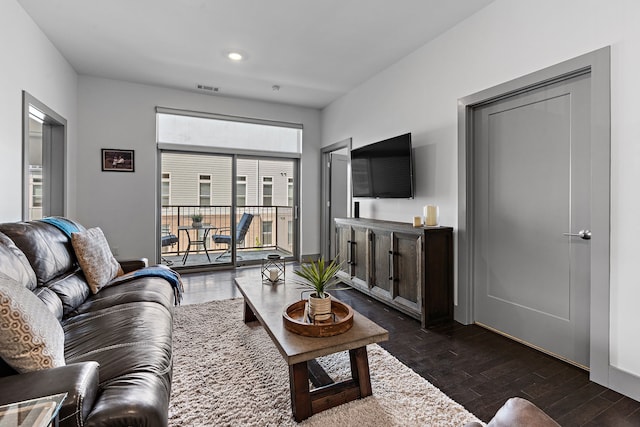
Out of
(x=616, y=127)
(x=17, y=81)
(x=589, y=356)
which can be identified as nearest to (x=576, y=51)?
(x=616, y=127)


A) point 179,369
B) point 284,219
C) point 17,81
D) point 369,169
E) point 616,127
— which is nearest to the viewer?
point 616,127

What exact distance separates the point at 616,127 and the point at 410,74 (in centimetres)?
211

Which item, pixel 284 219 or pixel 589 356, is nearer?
pixel 589 356

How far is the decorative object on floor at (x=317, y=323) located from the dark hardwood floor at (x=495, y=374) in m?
0.71

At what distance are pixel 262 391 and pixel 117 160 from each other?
13.2 feet

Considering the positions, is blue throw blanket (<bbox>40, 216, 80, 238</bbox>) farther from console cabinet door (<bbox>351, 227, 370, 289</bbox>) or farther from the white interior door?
the white interior door

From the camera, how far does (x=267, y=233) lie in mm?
5711

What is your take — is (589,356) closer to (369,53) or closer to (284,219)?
(369,53)

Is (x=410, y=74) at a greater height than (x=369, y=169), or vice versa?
(x=410, y=74)

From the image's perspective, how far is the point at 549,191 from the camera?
7.55 feet

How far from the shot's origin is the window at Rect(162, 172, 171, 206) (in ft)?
15.6

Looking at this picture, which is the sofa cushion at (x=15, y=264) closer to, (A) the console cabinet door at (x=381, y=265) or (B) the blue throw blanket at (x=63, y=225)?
(B) the blue throw blanket at (x=63, y=225)

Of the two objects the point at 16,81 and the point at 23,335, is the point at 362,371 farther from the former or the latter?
the point at 16,81

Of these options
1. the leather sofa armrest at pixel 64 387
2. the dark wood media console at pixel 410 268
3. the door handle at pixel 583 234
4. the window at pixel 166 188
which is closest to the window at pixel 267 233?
the window at pixel 166 188
